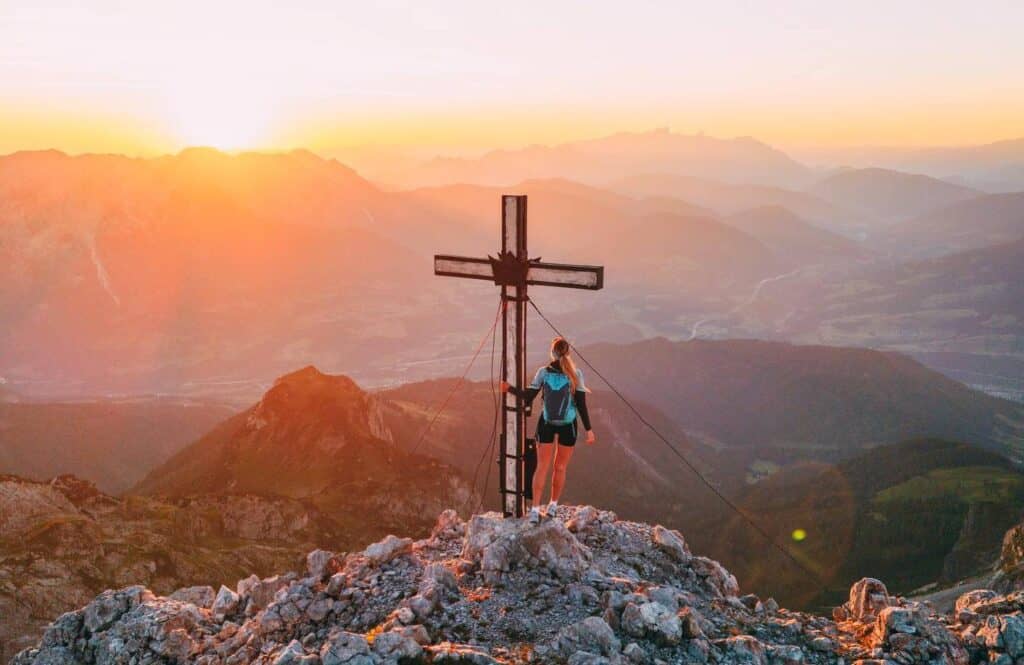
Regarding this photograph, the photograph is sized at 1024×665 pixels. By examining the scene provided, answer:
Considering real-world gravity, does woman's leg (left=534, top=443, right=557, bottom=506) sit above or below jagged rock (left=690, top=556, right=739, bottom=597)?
above

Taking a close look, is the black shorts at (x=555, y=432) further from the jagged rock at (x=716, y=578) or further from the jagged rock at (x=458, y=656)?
the jagged rock at (x=458, y=656)

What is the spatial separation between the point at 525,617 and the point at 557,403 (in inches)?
130

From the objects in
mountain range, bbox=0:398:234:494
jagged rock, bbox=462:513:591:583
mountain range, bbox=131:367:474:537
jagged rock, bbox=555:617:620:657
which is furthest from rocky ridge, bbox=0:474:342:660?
mountain range, bbox=0:398:234:494

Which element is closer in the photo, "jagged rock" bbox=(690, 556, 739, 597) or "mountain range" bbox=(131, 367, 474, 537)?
"jagged rock" bbox=(690, 556, 739, 597)

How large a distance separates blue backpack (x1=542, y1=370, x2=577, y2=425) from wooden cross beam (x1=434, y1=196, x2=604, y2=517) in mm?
412

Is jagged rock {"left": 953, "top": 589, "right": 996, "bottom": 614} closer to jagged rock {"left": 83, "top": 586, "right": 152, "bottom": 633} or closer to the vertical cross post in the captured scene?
the vertical cross post

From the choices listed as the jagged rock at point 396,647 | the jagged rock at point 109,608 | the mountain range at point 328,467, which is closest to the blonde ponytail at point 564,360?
the jagged rock at point 396,647

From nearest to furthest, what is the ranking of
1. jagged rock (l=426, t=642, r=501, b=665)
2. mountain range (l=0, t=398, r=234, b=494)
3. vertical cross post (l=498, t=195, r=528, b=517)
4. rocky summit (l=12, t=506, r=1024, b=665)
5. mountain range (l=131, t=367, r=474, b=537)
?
jagged rock (l=426, t=642, r=501, b=665) → rocky summit (l=12, t=506, r=1024, b=665) → vertical cross post (l=498, t=195, r=528, b=517) → mountain range (l=131, t=367, r=474, b=537) → mountain range (l=0, t=398, r=234, b=494)

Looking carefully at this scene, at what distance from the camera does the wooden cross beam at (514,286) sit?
11.4 metres

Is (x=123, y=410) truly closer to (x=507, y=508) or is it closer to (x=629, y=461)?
(x=629, y=461)

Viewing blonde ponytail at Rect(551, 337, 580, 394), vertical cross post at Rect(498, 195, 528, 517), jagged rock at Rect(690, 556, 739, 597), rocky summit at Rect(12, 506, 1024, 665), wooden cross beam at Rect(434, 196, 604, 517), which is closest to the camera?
rocky summit at Rect(12, 506, 1024, 665)

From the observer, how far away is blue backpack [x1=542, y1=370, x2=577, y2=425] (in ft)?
39.3

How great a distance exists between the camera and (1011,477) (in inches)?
2534

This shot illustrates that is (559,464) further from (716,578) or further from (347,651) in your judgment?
(347,651)
